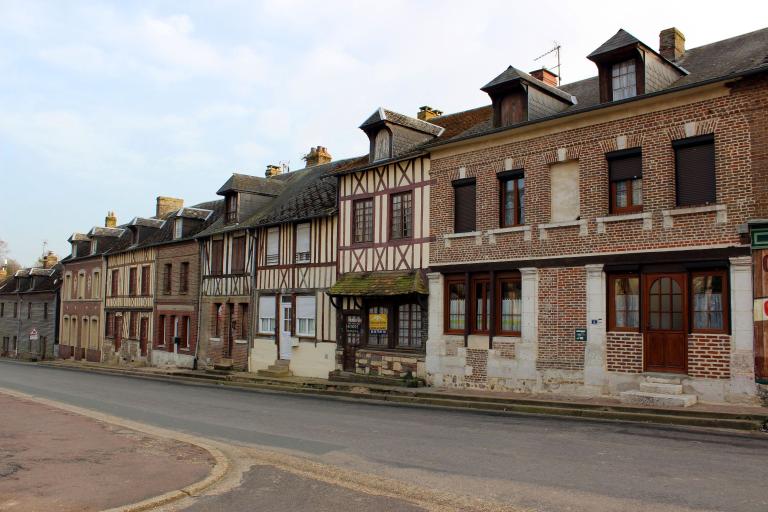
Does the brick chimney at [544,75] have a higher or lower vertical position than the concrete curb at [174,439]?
higher

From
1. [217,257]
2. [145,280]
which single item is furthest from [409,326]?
[145,280]

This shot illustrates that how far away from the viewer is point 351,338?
18781 mm

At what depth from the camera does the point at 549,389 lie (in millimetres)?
13688

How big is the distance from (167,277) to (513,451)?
23.6m

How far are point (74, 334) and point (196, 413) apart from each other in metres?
29.7

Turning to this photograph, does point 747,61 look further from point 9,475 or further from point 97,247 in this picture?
point 97,247

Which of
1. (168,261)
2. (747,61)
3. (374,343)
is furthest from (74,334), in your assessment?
(747,61)

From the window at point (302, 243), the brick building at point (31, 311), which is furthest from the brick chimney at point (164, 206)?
the window at point (302, 243)

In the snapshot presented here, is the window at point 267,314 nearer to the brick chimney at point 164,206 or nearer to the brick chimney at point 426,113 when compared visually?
the brick chimney at point 426,113

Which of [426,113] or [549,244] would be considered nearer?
[549,244]

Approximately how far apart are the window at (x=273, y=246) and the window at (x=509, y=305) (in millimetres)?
9435

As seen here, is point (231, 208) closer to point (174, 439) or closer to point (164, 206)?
point (164, 206)

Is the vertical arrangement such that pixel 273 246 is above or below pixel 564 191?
below

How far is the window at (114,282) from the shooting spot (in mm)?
33688
